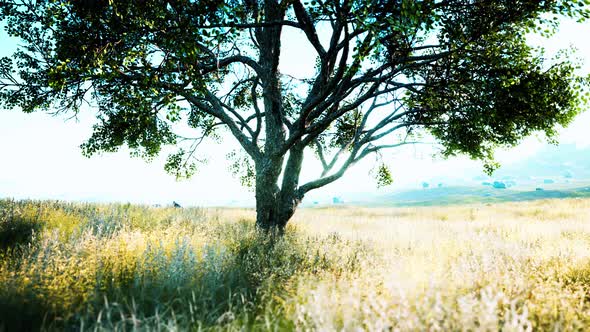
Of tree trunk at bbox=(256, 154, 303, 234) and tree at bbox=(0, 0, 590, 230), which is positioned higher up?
tree at bbox=(0, 0, 590, 230)

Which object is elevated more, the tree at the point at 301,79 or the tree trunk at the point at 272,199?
the tree at the point at 301,79

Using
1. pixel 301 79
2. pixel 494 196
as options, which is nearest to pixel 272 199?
pixel 301 79

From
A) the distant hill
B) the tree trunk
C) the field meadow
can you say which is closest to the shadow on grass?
the field meadow

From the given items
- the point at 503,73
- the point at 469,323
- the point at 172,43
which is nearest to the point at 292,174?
the point at 172,43

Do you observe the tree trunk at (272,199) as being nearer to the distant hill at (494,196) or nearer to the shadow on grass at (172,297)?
the shadow on grass at (172,297)

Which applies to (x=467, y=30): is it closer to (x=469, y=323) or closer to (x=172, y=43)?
(x=172, y=43)

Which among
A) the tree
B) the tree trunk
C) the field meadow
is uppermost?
the tree

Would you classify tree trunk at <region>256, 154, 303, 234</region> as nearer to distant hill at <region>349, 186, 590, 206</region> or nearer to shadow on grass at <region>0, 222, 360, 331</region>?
shadow on grass at <region>0, 222, 360, 331</region>

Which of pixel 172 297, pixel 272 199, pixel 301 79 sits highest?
pixel 301 79

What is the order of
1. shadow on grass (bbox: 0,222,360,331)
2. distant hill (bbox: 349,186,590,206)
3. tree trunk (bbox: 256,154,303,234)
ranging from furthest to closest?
distant hill (bbox: 349,186,590,206)
tree trunk (bbox: 256,154,303,234)
shadow on grass (bbox: 0,222,360,331)

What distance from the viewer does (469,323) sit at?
317 centimetres

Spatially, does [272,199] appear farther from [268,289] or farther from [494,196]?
[494,196]

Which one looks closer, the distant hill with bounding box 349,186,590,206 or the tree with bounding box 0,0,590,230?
the tree with bounding box 0,0,590,230

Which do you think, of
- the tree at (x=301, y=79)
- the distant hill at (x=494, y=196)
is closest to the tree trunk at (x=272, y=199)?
the tree at (x=301, y=79)
